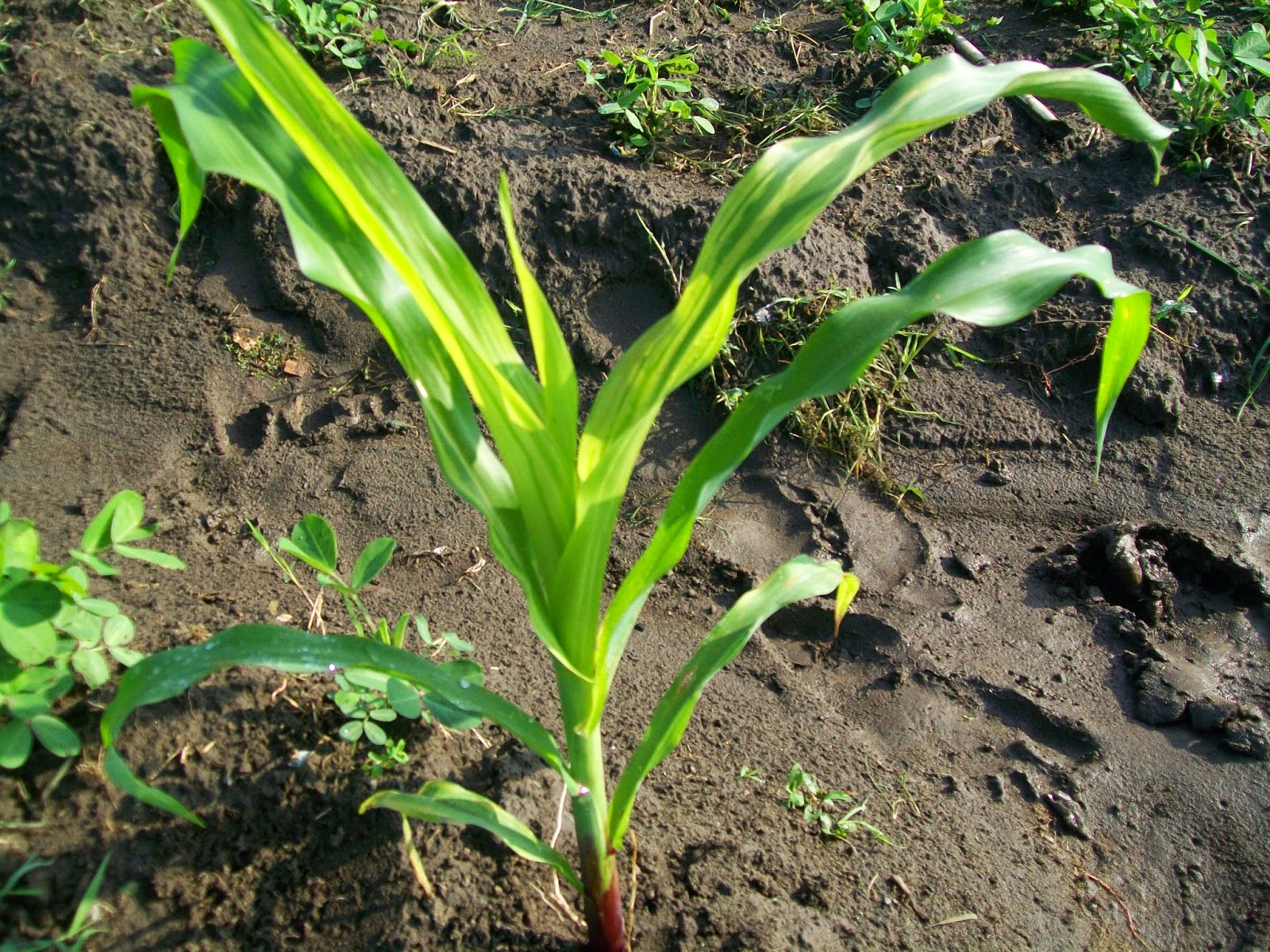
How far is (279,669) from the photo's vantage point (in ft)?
3.61

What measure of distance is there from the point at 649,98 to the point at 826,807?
1917 millimetres

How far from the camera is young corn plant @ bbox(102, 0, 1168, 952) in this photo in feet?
3.25

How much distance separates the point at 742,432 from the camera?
1.15m

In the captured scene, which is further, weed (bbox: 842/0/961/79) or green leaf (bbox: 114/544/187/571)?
weed (bbox: 842/0/961/79)

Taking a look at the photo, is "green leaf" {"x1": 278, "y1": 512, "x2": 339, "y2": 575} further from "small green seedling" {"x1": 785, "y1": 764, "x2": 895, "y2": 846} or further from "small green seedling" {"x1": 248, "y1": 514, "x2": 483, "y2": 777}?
"small green seedling" {"x1": 785, "y1": 764, "x2": 895, "y2": 846}

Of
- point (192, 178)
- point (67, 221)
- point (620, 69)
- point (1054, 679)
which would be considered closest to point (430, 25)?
point (620, 69)

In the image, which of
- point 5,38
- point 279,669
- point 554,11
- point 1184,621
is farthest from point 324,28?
point 1184,621

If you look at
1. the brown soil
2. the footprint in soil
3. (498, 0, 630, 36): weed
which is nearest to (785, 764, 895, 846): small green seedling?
the brown soil

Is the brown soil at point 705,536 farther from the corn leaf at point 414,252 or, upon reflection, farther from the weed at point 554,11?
the corn leaf at point 414,252

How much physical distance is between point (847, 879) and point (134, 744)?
1.12 m

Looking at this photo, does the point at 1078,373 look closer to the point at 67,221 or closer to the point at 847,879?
the point at 847,879

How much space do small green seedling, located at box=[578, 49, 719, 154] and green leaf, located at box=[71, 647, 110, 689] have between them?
72.2 inches

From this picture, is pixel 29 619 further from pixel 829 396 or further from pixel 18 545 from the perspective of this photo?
pixel 829 396

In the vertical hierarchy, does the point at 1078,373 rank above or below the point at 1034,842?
above
